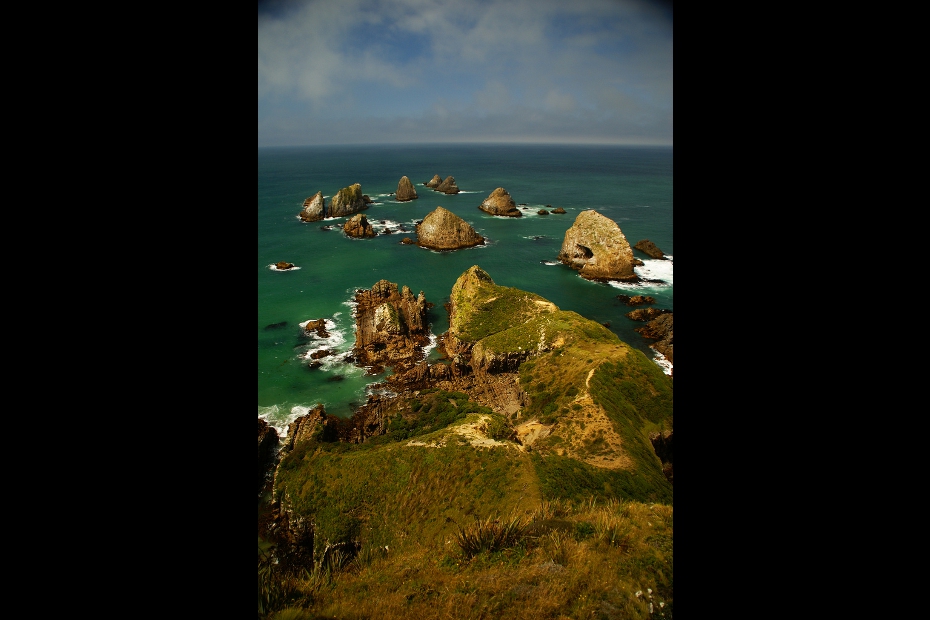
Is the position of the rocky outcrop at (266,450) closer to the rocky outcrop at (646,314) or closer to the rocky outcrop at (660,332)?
the rocky outcrop at (660,332)

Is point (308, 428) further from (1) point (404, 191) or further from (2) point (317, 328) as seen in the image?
(1) point (404, 191)

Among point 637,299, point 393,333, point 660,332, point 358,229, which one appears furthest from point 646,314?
point 358,229

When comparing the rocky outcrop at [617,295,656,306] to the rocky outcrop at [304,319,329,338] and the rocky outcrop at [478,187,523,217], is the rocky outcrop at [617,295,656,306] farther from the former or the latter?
the rocky outcrop at [478,187,523,217]

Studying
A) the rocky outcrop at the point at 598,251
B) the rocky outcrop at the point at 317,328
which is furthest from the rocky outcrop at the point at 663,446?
the rocky outcrop at the point at 598,251

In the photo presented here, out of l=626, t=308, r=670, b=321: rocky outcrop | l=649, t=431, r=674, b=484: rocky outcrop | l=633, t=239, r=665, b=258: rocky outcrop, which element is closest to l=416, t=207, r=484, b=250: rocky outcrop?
l=633, t=239, r=665, b=258: rocky outcrop
